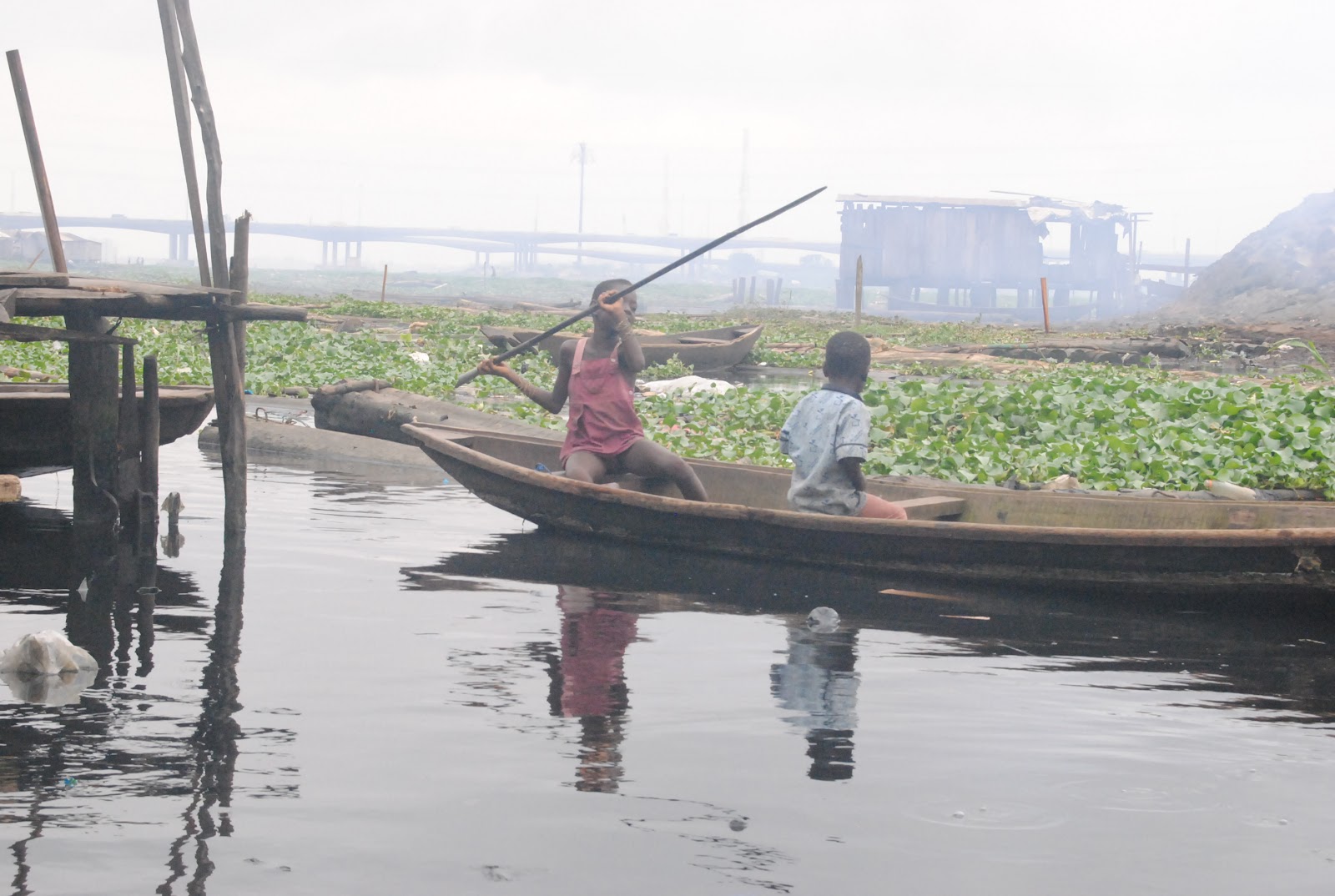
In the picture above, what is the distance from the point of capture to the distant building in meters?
83.8

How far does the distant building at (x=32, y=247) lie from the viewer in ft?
275

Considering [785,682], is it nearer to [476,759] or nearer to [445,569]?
[476,759]

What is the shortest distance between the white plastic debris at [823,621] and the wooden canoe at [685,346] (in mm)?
14481

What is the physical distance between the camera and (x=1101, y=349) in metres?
24.7

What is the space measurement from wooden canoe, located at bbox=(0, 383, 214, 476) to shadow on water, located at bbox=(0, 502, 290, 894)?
2.96ft

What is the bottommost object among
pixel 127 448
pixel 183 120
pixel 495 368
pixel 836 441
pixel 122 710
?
pixel 122 710

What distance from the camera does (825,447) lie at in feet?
21.0

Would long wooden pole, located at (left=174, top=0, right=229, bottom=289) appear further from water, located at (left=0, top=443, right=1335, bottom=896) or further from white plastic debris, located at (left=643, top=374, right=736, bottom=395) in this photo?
white plastic debris, located at (left=643, top=374, right=736, bottom=395)

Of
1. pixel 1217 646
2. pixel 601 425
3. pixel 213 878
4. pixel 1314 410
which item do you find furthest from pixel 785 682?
pixel 1314 410

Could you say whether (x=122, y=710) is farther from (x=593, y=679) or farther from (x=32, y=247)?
(x=32, y=247)

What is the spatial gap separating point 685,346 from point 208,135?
13.4 metres

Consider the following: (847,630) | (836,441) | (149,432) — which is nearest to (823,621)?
(847,630)

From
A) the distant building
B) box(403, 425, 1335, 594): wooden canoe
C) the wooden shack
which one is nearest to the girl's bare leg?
box(403, 425, 1335, 594): wooden canoe

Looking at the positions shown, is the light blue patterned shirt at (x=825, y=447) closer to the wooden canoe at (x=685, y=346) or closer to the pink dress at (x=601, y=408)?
the pink dress at (x=601, y=408)
